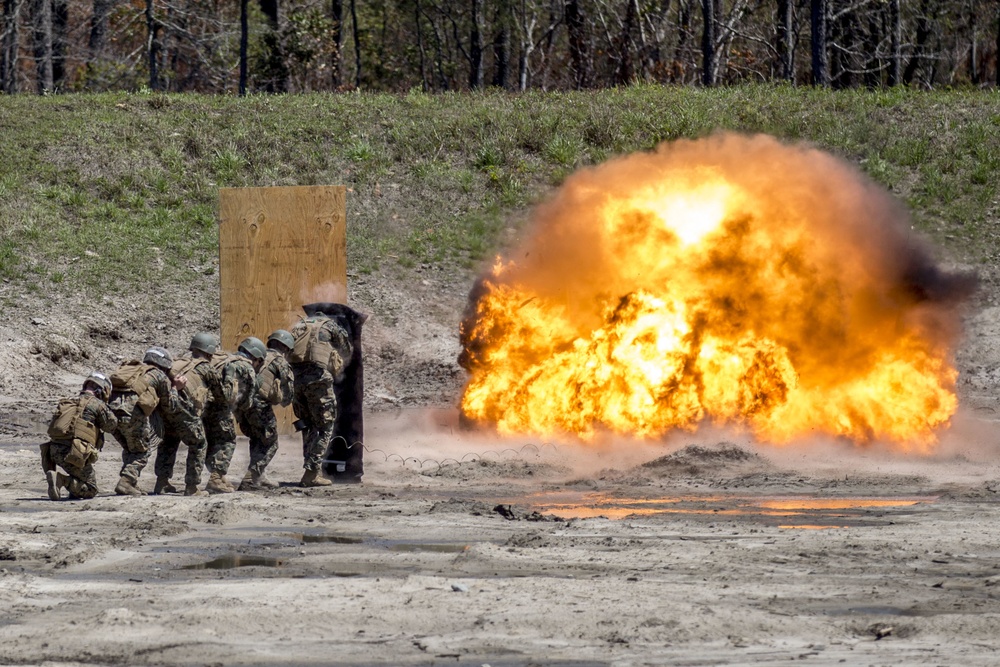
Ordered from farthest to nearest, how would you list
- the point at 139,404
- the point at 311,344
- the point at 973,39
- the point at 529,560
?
the point at 973,39
the point at 311,344
the point at 139,404
the point at 529,560

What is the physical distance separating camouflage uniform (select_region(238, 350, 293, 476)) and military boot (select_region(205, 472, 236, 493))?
31cm

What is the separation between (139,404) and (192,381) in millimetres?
531

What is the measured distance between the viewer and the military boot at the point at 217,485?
509 inches

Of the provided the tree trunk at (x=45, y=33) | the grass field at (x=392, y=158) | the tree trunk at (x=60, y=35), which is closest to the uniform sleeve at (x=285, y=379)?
the grass field at (x=392, y=158)

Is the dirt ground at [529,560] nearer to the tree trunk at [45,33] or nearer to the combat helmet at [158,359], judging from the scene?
the combat helmet at [158,359]

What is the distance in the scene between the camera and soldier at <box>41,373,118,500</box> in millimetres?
12047

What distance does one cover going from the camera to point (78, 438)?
12.0 metres

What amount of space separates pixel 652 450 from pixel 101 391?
5985 millimetres

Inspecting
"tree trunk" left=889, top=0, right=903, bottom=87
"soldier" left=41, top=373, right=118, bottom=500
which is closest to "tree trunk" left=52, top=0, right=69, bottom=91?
"tree trunk" left=889, top=0, right=903, bottom=87

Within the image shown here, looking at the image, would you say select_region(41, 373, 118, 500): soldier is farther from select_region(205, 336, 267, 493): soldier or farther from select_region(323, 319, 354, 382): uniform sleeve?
select_region(323, 319, 354, 382): uniform sleeve

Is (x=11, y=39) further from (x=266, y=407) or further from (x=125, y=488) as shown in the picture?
(x=125, y=488)

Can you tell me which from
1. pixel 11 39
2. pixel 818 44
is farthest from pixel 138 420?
pixel 11 39

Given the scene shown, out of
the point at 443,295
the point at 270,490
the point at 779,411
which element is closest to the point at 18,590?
the point at 270,490

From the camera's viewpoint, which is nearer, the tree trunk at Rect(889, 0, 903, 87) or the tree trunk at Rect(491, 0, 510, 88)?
the tree trunk at Rect(889, 0, 903, 87)
